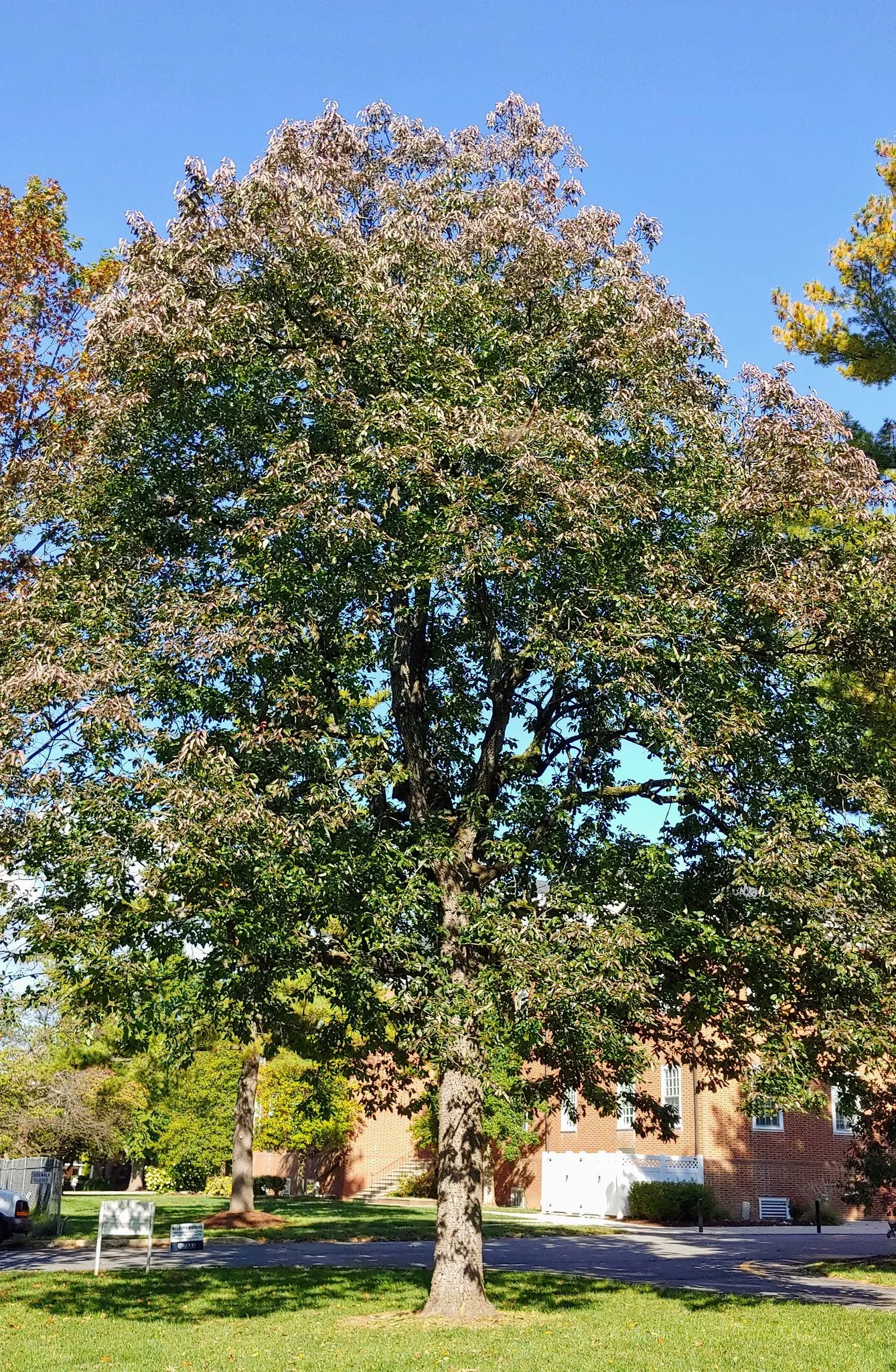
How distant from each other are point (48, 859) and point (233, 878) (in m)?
1.98

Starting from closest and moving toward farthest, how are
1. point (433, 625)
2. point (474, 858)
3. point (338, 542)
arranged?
1. point (338, 542)
2. point (474, 858)
3. point (433, 625)

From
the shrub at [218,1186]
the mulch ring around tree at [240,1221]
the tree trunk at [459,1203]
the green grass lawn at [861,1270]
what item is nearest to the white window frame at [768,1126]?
the green grass lawn at [861,1270]

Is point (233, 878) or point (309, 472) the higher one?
point (309, 472)

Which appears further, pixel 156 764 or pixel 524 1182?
pixel 524 1182

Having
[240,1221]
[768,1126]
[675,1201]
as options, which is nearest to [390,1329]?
[240,1221]

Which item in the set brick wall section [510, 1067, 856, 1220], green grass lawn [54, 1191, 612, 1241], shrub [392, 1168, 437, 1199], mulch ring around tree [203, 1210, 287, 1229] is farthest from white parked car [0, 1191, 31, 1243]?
shrub [392, 1168, 437, 1199]

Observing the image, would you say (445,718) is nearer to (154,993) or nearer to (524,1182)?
(154,993)

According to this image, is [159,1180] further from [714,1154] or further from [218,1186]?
[714,1154]

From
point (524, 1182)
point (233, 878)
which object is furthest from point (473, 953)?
point (524, 1182)

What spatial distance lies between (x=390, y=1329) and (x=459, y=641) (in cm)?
821

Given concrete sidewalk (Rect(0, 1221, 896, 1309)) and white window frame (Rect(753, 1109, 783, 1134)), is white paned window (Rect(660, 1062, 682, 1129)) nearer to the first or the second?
white window frame (Rect(753, 1109, 783, 1134))

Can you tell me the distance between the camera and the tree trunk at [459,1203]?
46.1ft

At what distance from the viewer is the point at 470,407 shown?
13.4m

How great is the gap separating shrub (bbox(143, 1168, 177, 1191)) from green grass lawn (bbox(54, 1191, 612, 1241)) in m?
4.78
